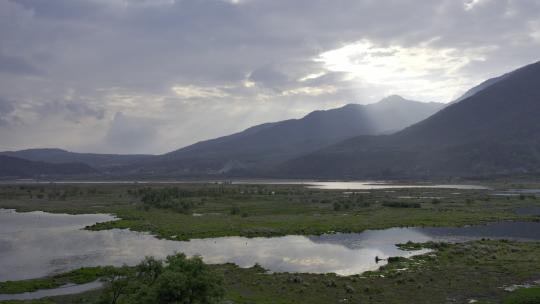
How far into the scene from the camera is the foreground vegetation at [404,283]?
42.0 m

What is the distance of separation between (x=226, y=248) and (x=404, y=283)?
30.9 m

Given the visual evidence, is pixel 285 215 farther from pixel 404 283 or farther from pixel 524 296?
pixel 524 296

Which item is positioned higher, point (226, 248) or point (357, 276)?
point (226, 248)

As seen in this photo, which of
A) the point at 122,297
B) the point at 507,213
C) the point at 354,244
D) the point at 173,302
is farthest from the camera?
the point at 507,213

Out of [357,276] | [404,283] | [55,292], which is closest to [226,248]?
[357,276]

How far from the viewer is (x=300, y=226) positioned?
297ft

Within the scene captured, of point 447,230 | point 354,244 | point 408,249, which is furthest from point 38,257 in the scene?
point 447,230

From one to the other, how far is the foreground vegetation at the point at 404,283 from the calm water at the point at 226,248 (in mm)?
4980

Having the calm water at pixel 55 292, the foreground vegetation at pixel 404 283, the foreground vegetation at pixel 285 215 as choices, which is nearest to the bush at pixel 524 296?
the foreground vegetation at pixel 404 283

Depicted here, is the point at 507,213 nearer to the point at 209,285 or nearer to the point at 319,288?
the point at 319,288

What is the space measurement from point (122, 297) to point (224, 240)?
37602 millimetres

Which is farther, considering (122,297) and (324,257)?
(324,257)

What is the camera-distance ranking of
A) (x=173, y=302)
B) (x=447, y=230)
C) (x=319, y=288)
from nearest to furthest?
(x=173, y=302), (x=319, y=288), (x=447, y=230)

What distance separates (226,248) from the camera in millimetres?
69812
